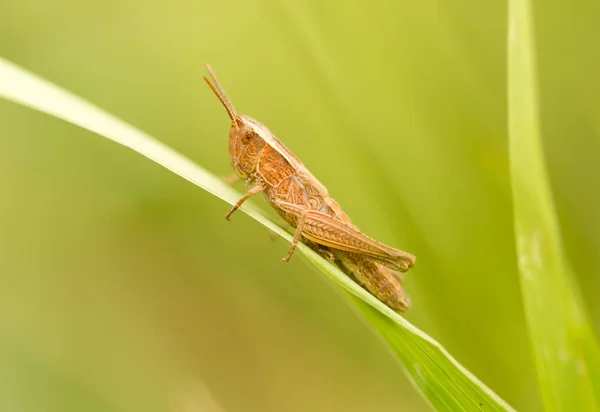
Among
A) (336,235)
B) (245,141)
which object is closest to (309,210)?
(336,235)

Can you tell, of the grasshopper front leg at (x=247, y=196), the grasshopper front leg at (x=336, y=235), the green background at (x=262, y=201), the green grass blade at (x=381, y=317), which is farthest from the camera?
the green background at (x=262, y=201)

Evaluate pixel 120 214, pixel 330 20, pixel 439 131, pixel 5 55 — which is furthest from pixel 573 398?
pixel 5 55

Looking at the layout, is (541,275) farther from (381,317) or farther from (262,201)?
(262,201)

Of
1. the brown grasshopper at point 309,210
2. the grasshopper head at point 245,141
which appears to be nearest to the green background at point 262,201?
the brown grasshopper at point 309,210

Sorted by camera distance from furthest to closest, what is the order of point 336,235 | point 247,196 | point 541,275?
point 336,235 < point 247,196 < point 541,275

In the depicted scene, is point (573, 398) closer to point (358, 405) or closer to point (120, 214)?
point (358, 405)

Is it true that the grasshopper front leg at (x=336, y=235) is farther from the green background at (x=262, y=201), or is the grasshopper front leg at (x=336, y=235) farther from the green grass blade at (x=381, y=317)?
the green grass blade at (x=381, y=317)
